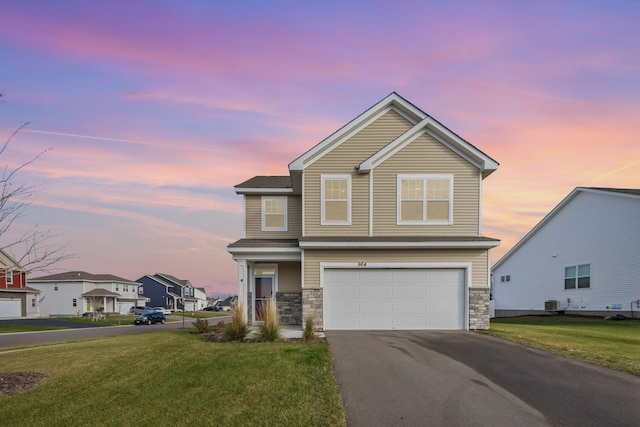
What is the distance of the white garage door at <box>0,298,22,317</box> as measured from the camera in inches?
1769

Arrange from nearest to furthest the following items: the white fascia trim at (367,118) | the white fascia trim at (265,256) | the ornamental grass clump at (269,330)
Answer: the ornamental grass clump at (269,330)
the white fascia trim at (367,118)
the white fascia trim at (265,256)

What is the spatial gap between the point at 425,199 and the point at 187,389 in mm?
12064

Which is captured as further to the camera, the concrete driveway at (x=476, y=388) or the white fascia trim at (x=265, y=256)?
the white fascia trim at (x=265, y=256)

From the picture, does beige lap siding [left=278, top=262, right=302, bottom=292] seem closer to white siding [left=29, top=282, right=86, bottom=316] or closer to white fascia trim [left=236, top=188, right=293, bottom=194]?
white fascia trim [left=236, top=188, right=293, bottom=194]

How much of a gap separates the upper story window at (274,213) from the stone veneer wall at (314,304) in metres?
4.50

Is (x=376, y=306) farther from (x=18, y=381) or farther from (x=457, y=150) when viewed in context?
(x=18, y=381)

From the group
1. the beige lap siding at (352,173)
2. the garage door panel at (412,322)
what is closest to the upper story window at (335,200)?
the beige lap siding at (352,173)

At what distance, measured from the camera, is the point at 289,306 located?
1959cm

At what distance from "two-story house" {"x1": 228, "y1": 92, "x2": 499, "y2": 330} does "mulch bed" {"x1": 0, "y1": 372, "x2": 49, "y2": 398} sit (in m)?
A: 7.73

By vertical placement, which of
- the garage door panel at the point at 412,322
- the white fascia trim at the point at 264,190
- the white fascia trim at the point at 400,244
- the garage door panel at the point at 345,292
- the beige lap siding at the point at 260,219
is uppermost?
the white fascia trim at the point at 264,190

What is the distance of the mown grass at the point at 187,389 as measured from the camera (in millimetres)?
7082

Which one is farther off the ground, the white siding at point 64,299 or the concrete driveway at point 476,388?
the concrete driveway at point 476,388

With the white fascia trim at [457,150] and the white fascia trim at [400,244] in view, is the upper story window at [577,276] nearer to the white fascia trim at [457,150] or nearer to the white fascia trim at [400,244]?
the white fascia trim at [400,244]

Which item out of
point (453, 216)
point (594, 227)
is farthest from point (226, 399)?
point (594, 227)
